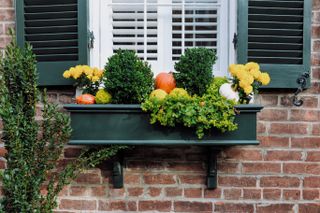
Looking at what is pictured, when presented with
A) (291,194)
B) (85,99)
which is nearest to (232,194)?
(291,194)

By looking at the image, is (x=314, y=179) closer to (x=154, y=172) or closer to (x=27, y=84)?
(x=154, y=172)

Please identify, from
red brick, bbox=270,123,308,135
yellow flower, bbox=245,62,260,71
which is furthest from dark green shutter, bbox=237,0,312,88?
red brick, bbox=270,123,308,135

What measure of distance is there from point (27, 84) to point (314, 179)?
5.74 feet

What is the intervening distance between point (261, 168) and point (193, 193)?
0.44 meters

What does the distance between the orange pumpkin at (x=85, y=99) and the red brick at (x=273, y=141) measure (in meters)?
1.02

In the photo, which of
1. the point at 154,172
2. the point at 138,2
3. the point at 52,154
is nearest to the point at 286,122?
the point at 154,172

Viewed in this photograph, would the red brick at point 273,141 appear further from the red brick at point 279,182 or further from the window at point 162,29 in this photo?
the window at point 162,29

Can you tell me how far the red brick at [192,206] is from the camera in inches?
105

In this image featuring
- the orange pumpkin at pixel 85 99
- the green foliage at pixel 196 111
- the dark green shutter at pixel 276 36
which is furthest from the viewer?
the dark green shutter at pixel 276 36

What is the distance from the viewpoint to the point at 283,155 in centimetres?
265

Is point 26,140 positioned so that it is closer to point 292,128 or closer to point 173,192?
point 173,192

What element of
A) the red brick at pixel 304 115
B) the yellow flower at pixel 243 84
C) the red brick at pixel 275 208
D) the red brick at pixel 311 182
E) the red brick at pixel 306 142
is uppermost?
the yellow flower at pixel 243 84

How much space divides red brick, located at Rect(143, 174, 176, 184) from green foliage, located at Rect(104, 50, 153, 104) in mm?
533

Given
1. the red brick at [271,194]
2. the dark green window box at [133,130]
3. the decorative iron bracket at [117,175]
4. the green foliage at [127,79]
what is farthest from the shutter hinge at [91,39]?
the red brick at [271,194]
